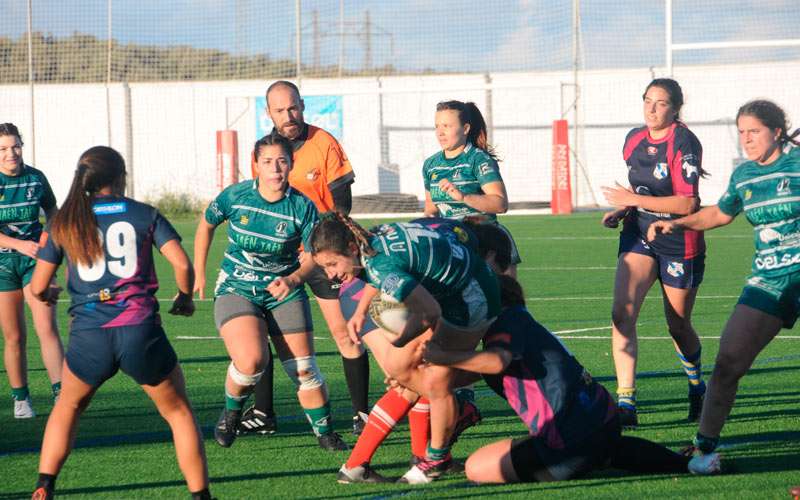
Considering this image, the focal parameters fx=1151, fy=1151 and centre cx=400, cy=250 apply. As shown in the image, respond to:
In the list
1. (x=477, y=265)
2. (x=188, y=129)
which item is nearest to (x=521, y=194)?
(x=188, y=129)

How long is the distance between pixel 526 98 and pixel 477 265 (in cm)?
3038

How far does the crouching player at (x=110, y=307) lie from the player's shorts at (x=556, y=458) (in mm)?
1541

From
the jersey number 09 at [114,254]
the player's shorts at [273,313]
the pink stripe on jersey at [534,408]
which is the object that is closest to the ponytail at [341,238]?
the jersey number 09 at [114,254]

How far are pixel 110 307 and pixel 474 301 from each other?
1.69m

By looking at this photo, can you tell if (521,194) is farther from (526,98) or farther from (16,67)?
(16,67)

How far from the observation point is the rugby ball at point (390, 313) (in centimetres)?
507

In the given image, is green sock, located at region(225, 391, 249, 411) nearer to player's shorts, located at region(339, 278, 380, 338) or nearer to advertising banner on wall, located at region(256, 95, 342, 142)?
player's shorts, located at region(339, 278, 380, 338)

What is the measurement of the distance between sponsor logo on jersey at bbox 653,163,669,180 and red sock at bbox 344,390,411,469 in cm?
241

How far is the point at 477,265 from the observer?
5.54 meters

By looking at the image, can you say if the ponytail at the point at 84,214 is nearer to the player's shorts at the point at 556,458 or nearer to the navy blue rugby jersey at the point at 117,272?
the navy blue rugby jersey at the point at 117,272

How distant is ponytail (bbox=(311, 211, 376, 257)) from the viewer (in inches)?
206

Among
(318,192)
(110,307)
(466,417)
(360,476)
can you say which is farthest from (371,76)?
(110,307)

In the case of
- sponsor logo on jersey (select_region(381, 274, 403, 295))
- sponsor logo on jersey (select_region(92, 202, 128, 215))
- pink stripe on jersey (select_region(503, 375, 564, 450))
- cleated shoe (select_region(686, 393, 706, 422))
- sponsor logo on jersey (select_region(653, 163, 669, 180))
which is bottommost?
cleated shoe (select_region(686, 393, 706, 422))

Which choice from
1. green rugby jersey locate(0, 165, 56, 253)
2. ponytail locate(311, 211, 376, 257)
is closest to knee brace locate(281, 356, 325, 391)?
ponytail locate(311, 211, 376, 257)
